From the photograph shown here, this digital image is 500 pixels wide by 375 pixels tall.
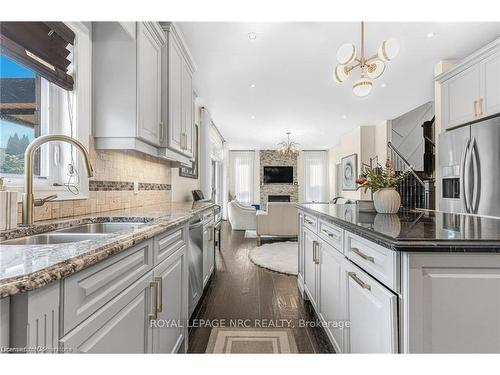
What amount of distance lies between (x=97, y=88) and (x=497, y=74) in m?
3.66

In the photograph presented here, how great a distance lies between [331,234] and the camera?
1.72 meters

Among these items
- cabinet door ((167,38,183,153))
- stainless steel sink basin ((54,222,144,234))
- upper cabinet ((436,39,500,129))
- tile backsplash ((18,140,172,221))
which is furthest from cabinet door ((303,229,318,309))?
upper cabinet ((436,39,500,129))

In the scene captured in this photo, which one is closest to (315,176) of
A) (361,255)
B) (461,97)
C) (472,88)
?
(461,97)

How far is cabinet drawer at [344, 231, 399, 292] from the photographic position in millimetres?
979

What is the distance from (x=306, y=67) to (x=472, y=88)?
1898mm

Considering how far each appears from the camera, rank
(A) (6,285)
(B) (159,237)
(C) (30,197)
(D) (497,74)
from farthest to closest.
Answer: (D) (497,74), (B) (159,237), (C) (30,197), (A) (6,285)

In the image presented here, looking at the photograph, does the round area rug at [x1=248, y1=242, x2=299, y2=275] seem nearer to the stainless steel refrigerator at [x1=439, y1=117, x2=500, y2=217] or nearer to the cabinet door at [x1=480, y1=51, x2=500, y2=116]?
the stainless steel refrigerator at [x1=439, y1=117, x2=500, y2=217]

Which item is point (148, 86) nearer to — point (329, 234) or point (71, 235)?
point (71, 235)

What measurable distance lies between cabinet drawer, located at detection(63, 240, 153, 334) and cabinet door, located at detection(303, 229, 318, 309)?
1461 mm

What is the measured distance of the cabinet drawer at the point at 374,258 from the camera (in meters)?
0.98
